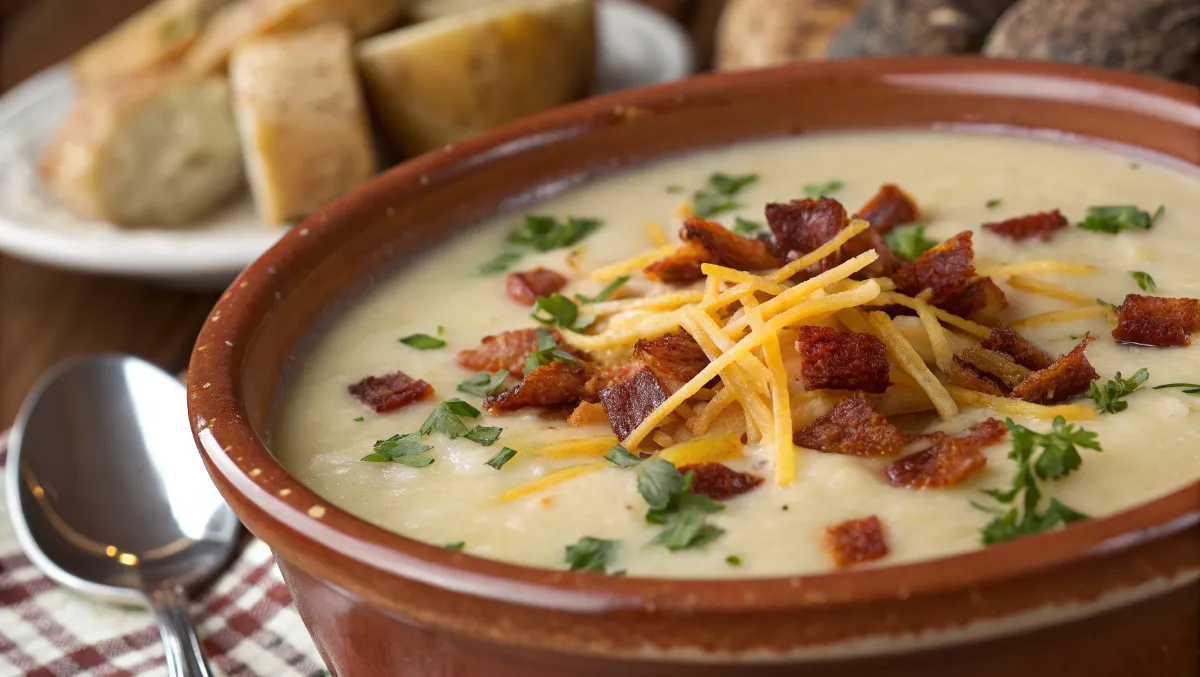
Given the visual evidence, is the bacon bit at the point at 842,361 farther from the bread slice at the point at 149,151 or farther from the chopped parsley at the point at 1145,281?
the bread slice at the point at 149,151

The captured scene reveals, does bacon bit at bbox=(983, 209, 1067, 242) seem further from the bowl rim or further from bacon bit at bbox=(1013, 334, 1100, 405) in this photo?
bacon bit at bbox=(1013, 334, 1100, 405)

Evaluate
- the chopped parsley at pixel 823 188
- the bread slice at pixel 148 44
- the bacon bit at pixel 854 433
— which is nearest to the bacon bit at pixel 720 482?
the bacon bit at pixel 854 433

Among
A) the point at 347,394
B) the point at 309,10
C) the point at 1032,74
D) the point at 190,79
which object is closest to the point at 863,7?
the point at 1032,74

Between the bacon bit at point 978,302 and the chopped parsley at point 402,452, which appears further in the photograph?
the bacon bit at point 978,302

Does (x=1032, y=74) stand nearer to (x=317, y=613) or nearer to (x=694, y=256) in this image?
(x=694, y=256)

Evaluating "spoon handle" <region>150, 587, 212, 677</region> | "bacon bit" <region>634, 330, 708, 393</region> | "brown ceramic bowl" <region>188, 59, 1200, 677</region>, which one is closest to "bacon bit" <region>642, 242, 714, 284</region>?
"bacon bit" <region>634, 330, 708, 393</region>

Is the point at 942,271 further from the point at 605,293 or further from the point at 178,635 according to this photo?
the point at 178,635

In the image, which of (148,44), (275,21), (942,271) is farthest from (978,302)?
(148,44)
